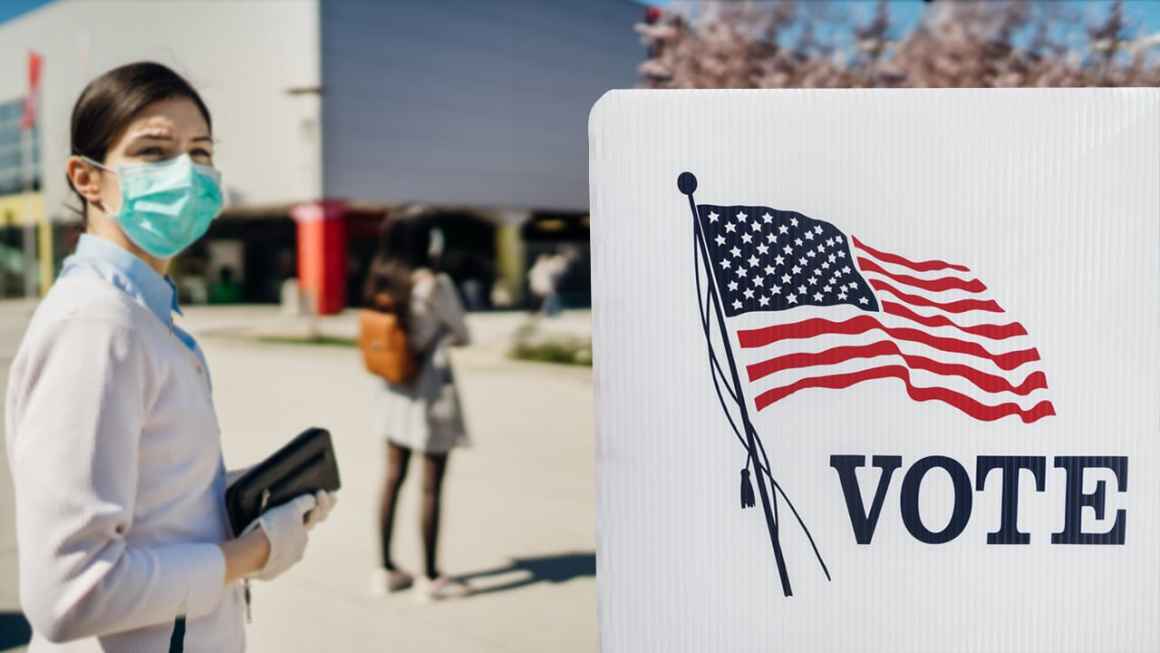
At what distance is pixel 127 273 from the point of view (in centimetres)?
173

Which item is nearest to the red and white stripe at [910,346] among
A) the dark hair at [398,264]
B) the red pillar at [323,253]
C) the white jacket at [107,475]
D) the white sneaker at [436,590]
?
the white jacket at [107,475]

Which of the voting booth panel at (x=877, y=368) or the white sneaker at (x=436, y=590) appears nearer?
the voting booth panel at (x=877, y=368)

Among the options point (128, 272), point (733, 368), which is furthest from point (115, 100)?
point (733, 368)

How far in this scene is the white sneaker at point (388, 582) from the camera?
4734mm

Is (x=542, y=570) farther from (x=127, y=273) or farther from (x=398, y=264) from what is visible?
(x=127, y=273)

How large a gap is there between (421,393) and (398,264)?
0.60 metres

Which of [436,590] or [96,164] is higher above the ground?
[96,164]

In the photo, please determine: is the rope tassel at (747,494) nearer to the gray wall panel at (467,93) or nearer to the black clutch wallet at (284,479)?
the black clutch wallet at (284,479)

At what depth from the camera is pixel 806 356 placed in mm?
1405

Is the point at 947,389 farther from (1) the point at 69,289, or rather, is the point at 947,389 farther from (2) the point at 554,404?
(2) the point at 554,404

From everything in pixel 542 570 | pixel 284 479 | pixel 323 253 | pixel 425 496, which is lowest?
pixel 542 570

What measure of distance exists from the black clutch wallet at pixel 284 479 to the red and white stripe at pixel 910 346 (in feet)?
3.10

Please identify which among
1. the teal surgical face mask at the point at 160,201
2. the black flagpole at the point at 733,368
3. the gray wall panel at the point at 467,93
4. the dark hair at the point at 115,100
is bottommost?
the black flagpole at the point at 733,368

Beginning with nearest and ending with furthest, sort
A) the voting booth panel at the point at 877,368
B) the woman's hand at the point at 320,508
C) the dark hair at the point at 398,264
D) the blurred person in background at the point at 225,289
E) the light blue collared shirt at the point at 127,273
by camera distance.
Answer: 1. the voting booth panel at the point at 877,368
2. the light blue collared shirt at the point at 127,273
3. the woman's hand at the point at 320,508
4. the dark hair at the point at 398,264
5. the blurred person in background at the point at 225,289
